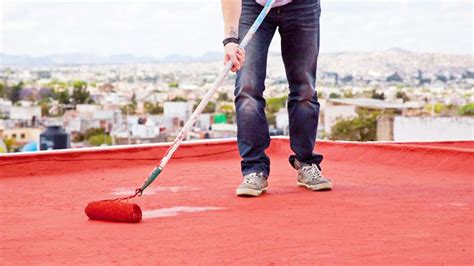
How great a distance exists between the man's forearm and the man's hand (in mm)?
65

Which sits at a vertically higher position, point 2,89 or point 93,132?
point 2,89

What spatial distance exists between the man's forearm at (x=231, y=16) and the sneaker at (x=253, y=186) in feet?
1.59

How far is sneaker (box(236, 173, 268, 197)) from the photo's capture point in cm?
289

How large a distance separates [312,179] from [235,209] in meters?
0.55

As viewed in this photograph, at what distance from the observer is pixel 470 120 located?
1437 centimetres

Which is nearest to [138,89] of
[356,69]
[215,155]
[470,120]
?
[356,69]

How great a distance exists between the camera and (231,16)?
293 cm

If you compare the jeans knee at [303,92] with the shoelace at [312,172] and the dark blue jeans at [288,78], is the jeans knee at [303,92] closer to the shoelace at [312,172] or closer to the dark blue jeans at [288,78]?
the dark blue jeans at [288,78]

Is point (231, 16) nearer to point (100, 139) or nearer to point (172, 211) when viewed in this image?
point (172, 211)

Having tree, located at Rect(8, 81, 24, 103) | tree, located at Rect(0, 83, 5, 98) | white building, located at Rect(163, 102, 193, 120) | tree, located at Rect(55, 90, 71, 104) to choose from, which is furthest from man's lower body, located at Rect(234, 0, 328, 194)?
tree, located at Rect(0, 83, 5, 98)

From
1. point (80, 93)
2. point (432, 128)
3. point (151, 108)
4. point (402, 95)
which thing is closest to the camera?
point (432, 128)

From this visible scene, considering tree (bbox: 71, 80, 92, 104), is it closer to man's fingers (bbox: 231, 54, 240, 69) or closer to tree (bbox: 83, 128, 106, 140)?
tree (bbox: 83, 128, 106, 140)

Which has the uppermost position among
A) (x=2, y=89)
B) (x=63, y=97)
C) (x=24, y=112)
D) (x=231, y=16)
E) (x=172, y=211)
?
(x=231, y=16)

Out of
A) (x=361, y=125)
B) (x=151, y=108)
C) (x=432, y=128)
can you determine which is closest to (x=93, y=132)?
(x=151, y=108)
